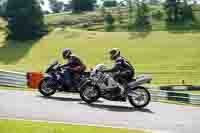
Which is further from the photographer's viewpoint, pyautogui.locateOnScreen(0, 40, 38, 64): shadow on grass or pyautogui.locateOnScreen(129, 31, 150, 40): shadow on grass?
pyautogui.locateOnScreen(129, 31, 150, 40): shadow on grass

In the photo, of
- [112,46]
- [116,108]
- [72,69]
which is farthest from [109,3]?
[116,108]

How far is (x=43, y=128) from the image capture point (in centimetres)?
1144

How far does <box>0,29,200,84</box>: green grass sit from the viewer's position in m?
79.9

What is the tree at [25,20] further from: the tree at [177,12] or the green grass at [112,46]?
the tree at [177,12]

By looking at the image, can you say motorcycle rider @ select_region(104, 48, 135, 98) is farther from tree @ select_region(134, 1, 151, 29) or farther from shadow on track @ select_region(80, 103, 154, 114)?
tree @ select_region(134, 1, 151, 29)

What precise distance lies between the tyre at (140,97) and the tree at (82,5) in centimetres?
13486

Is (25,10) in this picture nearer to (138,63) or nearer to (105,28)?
(105,28)

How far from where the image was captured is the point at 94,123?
12.9 metres

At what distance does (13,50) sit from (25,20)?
12.4 metres

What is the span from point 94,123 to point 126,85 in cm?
324

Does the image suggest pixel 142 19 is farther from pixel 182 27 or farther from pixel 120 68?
pixel 120 68

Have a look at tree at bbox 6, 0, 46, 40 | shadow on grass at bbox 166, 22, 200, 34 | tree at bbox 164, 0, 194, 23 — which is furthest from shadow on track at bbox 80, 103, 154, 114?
tree at bbox 164, 0, 194, 23

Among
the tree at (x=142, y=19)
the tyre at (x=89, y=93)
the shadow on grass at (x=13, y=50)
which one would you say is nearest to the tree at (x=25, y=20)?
the shadow on grass at (x=13, y=50)

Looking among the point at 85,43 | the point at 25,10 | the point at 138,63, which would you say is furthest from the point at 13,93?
the point at 25,10
